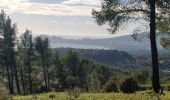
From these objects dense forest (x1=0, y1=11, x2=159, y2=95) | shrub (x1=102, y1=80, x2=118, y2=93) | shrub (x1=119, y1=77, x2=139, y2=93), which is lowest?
dense forest (x1=0, y1=11, x2=159, y2=95)

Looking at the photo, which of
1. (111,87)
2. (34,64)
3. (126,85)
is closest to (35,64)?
(34,64)

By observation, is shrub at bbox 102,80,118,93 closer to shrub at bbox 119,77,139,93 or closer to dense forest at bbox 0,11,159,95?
shrub at bbox 119,77,139,93

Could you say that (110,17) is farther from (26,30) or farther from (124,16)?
(26,30)

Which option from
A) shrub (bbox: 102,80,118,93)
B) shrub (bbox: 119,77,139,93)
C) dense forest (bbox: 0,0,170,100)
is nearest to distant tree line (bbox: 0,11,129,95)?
dense forest (bbox: 0,0,170,100)

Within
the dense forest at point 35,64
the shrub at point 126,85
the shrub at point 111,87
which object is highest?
the shrub at point 126,85

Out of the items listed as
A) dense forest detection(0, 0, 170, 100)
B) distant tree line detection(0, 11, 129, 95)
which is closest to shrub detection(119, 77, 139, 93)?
dense forest detection(0, 0, 170, 100)

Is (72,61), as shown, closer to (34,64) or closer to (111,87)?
(34,64)

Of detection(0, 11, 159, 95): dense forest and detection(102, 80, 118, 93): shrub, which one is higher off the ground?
detection(102, 80, 118, 93): shrub

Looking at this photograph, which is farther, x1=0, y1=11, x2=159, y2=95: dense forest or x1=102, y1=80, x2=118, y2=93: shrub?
x1=0, y1=11, x2=159, y2=95: dense forest

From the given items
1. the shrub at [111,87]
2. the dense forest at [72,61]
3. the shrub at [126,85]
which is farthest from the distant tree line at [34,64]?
the shrub at [126,85]

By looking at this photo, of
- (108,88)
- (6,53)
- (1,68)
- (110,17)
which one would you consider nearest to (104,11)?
Answer: (110,17)

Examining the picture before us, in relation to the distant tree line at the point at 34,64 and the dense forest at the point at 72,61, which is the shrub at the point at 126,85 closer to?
the dense forest at the point at 72,61

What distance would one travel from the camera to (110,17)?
31.9m

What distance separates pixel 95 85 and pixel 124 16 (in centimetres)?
12061
